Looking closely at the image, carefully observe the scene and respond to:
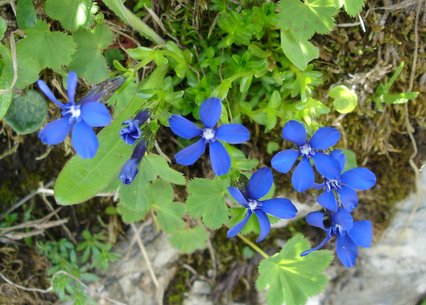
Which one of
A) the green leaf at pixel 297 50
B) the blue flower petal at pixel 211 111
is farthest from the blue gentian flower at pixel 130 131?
the green leaf at pixel 297 50

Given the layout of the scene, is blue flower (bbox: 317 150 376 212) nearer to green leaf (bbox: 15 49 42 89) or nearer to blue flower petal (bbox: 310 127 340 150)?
blue flower petal (bbox: 310 127 340 150)

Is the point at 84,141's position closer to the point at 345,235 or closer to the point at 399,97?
the point at 345,235

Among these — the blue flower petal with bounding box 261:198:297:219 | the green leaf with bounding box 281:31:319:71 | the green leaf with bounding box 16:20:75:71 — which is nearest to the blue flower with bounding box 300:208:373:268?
the blue flower petal with bounding box 261:198:297:219

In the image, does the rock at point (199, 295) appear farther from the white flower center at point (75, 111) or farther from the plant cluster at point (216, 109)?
the white flower center at point (75, 111)

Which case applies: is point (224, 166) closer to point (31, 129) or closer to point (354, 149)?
point (31, 129)

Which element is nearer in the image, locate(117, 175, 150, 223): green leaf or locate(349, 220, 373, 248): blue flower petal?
locate(349, 220, 373, 248): blue flower petal

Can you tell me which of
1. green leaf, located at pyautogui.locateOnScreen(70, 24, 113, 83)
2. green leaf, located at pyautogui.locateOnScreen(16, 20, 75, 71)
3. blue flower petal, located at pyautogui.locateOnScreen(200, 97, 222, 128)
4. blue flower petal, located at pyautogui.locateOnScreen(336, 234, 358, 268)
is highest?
green leaf, located at pyautogui.locateOnScreen(16, 20, 75, 71)

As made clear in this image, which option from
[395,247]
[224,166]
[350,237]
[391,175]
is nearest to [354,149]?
[391,175]
